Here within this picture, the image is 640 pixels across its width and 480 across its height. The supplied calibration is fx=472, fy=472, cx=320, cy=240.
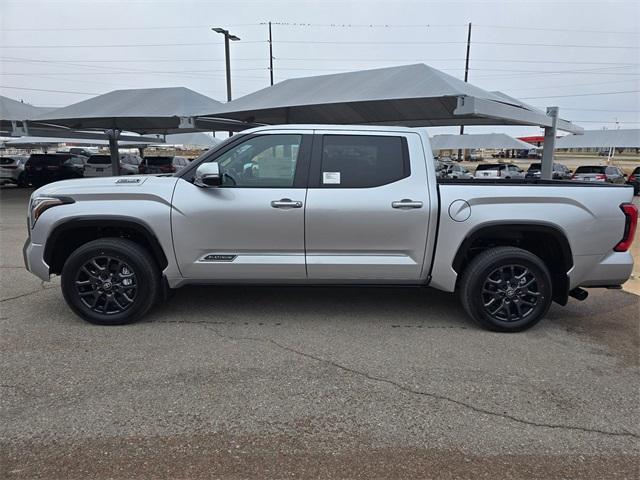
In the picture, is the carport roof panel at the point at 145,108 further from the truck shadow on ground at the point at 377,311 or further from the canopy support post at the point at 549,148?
the truck shadow on ground at the point at 377,311

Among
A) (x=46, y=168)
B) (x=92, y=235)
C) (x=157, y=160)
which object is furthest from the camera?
(x=157, y=160)

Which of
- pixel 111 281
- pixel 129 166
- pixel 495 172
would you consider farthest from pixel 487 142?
pixel 111 281

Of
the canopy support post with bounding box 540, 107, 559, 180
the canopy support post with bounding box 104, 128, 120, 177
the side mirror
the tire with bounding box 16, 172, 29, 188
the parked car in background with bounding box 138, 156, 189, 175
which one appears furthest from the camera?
the parked car in background with bounding box 138, 156, 189, 175

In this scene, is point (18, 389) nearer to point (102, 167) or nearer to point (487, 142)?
point (102, 167)

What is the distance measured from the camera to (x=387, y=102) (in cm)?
1162

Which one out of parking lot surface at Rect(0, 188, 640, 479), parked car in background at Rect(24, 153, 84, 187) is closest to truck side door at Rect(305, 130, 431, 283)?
parking lot surface at Rect(0, 188, 640, 479)

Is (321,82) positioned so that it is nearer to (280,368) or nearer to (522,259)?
(522,259)

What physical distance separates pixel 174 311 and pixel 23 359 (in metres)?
1.45

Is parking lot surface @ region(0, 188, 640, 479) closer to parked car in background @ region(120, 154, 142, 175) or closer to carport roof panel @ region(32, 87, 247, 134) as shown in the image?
carport roof panel @ region(32, 87, 247, 134)

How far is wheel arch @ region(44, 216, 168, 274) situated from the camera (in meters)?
4.36

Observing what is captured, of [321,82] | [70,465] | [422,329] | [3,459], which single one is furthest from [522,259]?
[321,82]

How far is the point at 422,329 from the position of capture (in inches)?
180

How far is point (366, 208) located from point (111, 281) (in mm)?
2498

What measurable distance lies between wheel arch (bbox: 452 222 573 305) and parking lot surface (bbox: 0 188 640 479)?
22.3 inches
